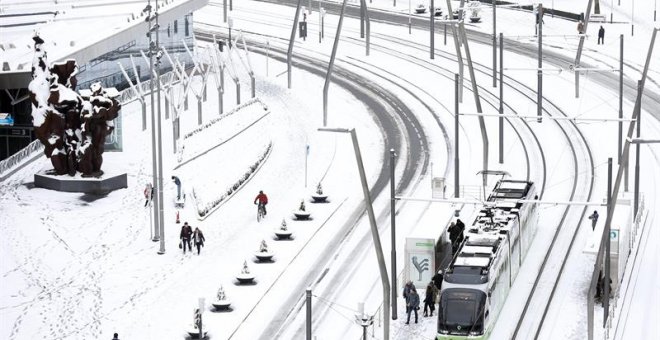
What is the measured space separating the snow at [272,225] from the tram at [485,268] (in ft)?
4.70

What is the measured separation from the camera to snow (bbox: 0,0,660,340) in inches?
2768

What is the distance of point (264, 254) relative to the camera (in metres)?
76.2

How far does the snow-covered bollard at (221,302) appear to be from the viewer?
7019cm

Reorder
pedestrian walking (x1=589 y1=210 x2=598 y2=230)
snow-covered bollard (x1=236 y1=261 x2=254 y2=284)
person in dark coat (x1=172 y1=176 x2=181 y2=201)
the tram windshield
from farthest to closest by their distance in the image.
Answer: person in dark coat (x1=172 y1=176 x2=181 y2=201) < pedestrian walking (x1=589 y1=210 x2=598 y2=230) < snow-covered bollard (x1=236 y1=261 x2=254 y2=284) < the tram windshield

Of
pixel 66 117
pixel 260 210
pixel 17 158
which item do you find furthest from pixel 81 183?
pixel 260 210

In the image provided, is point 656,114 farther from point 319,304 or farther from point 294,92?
point 319,304

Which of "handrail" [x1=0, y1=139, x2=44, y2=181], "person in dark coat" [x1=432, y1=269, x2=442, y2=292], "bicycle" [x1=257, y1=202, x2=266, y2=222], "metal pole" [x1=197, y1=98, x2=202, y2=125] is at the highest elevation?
"metal pole" [x1=197, y1=98, x2=202, y2=125]

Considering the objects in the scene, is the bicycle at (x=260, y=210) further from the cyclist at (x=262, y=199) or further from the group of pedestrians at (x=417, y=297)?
the group of pedestrians at (x=417, y=297)

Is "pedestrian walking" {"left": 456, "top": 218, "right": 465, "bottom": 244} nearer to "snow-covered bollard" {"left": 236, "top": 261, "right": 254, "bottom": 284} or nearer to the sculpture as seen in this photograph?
"snow-covered bollard" {"left": 236, "top": 261, "right": 254, "bottom": 284}

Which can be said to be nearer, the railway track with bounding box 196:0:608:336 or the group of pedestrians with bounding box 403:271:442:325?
the group of pedestrians with bounding box 403:271:442:325

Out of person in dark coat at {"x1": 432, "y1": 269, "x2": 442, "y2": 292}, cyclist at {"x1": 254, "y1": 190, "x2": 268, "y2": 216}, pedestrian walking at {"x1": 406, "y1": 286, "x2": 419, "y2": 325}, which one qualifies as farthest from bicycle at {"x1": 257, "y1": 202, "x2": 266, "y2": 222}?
pedestrian walking at {"x1": 406, "y1": 286, "x2": 419, "y2": 325}

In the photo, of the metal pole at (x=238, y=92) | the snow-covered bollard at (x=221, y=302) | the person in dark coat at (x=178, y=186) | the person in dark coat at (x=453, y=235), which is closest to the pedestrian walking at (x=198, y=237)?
the person in dark coat at (x=178, y=186)

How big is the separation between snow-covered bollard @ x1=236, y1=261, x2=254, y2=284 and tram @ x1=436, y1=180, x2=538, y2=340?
382 inches

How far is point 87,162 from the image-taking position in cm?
8606
